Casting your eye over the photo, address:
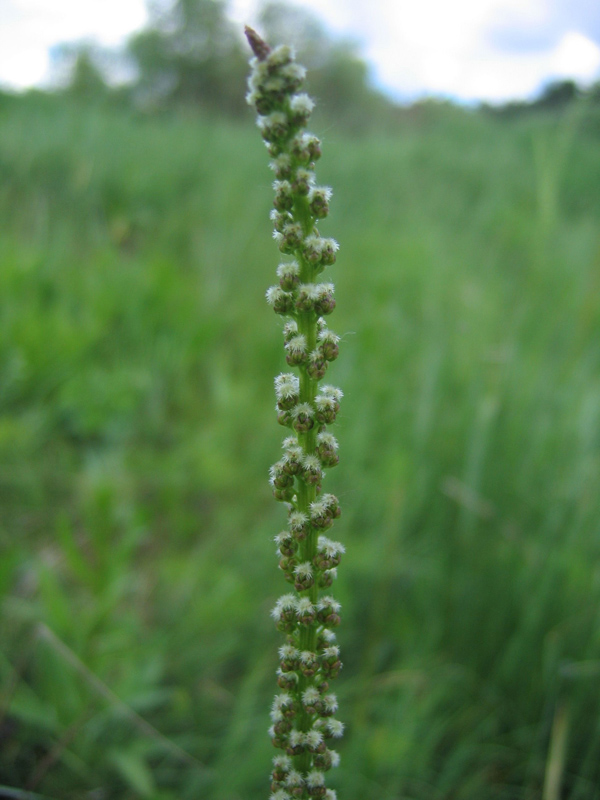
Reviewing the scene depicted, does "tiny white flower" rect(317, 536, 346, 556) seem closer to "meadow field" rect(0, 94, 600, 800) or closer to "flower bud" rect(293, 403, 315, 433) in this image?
"flower bud" rect(293, 403, 315, 433)

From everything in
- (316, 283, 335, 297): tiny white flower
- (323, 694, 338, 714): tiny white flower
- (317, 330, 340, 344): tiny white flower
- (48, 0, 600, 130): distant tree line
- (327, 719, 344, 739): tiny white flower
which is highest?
(48, 0, 600, 130): distant tree line

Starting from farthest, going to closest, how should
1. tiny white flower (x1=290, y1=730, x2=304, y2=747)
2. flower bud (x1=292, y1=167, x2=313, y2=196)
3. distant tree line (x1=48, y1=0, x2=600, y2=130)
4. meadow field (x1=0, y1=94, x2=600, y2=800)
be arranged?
distant tree line (x1=48, y1=0, x2=600, y2=130), meadow field (x1=0, y1=94, x2=600, y2=800), tiny white flower (x1=290, y1=730, x2=304, y2=747), flower bud (x1=292, y1=167, x2=313, y2=196)

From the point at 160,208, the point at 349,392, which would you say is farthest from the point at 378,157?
the point at 349,392

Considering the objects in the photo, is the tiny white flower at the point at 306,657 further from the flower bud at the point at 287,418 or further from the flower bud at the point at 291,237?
the flower bud at the point at 291,237

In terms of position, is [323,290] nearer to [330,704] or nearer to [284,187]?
[284,187]

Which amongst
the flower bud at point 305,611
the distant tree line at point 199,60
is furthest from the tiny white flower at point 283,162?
the distant tree line at point 199,60

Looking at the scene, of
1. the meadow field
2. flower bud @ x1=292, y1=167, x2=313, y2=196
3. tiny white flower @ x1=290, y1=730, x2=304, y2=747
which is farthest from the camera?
the meadow field

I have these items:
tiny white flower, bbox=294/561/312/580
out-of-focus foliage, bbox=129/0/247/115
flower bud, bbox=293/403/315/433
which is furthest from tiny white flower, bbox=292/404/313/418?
out-of-focus foliage, bbox=129/0/247/115
